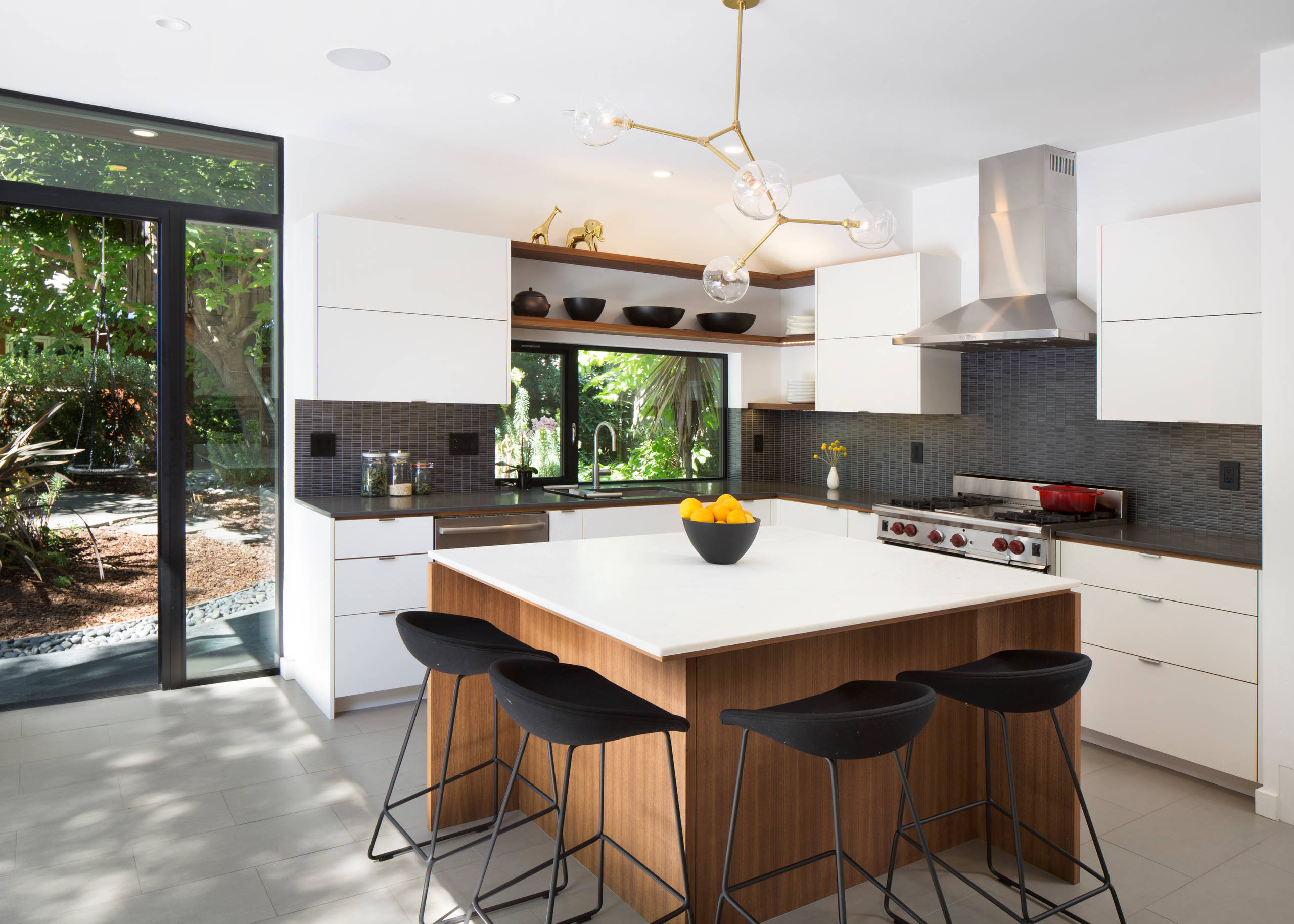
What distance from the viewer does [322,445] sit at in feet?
13.9

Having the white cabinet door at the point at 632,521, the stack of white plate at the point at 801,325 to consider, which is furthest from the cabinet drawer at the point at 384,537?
the stack of white plate at the point at 801,325

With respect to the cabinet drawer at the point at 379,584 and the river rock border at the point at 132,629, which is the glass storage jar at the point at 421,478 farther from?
the river rock border at the point at 132,629

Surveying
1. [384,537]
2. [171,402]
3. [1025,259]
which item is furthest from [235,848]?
[1025,259]

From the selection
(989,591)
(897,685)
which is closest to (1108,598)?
(989,591)

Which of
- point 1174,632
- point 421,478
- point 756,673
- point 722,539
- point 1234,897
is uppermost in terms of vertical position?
point 421,478

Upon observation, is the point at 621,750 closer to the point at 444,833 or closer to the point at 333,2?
the point at 444,833

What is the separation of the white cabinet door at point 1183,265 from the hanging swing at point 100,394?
4.30 meters

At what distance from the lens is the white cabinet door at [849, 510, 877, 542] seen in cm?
448

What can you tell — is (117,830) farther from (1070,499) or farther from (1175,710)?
(1070,499)

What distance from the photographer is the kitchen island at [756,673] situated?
2098 millimetres

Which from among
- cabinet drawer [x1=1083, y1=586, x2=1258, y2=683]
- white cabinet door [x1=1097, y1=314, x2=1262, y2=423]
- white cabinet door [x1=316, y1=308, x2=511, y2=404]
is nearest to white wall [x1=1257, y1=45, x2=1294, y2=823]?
cabinet drawer [x1=1083, y1=586, x2=1258, y2=683]

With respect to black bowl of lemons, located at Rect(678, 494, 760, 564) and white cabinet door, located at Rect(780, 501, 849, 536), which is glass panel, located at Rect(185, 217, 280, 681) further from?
white cabinet door, located at Rect(780, 501, 849, 536)

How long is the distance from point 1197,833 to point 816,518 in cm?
234

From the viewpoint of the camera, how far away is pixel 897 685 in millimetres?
2049
